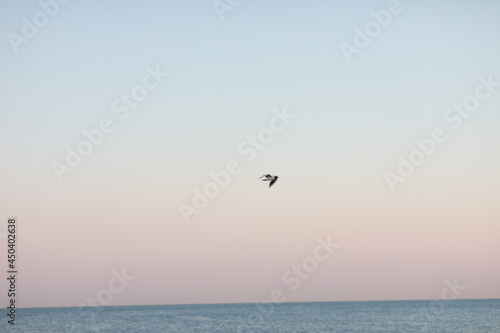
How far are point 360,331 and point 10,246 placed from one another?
55744 mm

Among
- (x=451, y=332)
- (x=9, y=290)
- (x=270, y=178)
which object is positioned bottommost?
(x=451, y=332)

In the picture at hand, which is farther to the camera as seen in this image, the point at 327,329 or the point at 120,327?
the point at 120,327

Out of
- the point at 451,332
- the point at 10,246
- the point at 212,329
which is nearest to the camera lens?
the point at 10,246

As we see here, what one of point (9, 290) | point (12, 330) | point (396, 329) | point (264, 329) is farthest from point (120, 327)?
point (9, 290)

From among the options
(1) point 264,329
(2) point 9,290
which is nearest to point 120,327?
(1) point 264,329

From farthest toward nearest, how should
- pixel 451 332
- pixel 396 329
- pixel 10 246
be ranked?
pixel 396 329 → pixel 451 332 → pixel 10 246

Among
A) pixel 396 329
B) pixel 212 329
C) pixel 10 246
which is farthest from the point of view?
pixel 212 329

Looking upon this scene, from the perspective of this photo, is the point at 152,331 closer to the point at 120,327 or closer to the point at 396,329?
the point at 120,327

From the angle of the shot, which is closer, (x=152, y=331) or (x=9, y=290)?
(x=9, y=290)

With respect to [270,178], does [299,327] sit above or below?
below

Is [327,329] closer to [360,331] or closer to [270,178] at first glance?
[360,331]

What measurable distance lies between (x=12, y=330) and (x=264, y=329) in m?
29.5

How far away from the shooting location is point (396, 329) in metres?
86.4

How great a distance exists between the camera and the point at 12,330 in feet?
289
